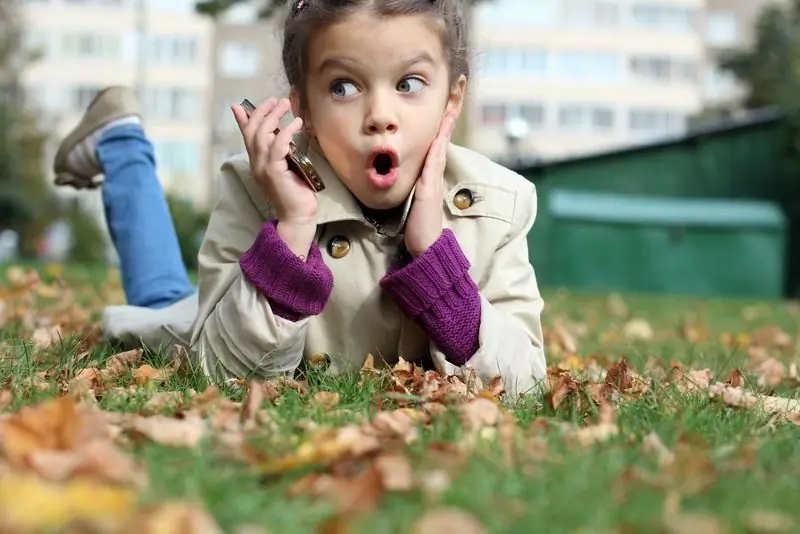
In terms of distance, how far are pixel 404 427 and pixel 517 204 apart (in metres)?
1.20

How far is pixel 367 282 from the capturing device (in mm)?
3072

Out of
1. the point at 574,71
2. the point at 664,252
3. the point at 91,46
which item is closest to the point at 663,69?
the point at 574,71

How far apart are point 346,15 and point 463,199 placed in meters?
0.63

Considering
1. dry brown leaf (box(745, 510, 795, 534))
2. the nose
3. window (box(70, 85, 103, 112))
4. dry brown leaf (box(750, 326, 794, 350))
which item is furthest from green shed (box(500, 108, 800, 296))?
window (box(70, 85, 103, 112))

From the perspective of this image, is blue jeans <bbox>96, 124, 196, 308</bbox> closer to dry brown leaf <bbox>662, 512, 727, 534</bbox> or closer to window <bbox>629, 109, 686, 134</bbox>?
dry brown leaf <bbox>662, 512, 727, 534</bbox>

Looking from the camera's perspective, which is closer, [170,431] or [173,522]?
[173,522]

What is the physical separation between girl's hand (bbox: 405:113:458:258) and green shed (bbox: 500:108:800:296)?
1352cm

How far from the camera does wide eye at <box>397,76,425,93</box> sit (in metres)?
2.96

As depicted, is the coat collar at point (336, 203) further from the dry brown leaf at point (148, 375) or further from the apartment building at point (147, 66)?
the apartment building at point (147, 66)

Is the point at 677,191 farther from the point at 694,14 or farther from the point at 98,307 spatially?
the point at 694,14

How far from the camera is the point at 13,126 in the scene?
110ft

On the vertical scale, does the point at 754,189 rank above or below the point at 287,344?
below

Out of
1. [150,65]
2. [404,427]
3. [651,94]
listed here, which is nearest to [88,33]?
[150,65]

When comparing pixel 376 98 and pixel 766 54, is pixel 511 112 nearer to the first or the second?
pixel 766 54
